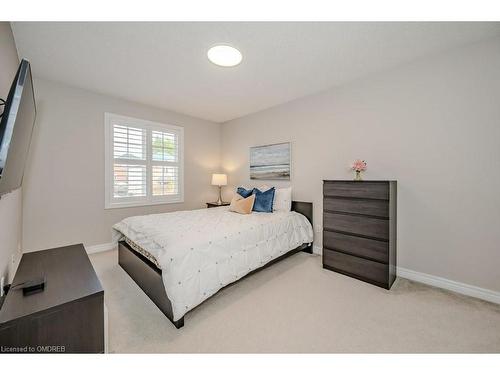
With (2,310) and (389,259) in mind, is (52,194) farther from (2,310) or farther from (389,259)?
(389,259)

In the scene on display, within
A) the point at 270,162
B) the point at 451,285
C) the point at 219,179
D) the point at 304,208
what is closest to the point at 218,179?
the point at 219,179

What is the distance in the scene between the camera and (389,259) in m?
2.26

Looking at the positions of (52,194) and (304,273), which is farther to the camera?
(52,194)

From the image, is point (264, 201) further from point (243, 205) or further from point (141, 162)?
point (141, 162)

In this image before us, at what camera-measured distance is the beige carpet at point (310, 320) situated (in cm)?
148

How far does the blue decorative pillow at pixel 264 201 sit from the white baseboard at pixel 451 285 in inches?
71.9

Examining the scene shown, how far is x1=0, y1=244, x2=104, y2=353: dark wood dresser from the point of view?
0.96 metres

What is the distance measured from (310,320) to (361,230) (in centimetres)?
121

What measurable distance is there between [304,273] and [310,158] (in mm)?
1737

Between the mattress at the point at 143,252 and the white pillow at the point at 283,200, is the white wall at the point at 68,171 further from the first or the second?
the white pillow at the point at 283,200

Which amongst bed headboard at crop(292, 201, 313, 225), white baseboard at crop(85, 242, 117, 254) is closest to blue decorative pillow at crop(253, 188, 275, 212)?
bed headboard at crop(292, 201, 313, 225)

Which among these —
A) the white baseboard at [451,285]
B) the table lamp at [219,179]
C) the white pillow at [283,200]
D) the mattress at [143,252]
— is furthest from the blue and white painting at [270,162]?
the mattress at [143,252]

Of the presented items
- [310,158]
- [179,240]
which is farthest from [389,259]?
[179,240]
